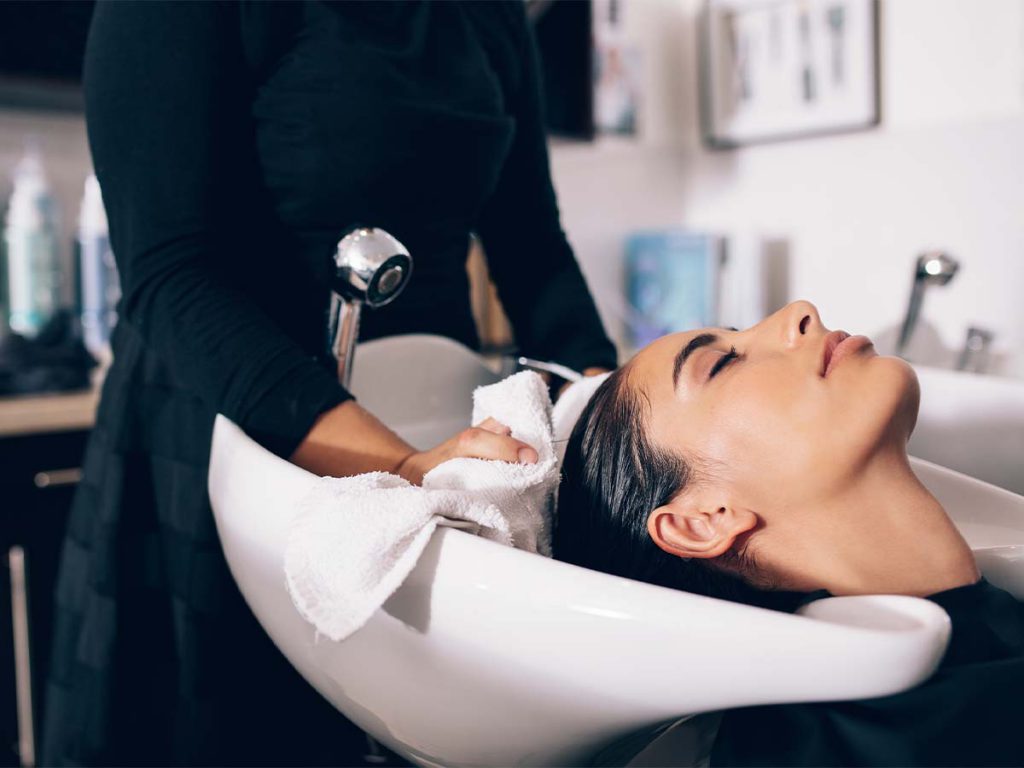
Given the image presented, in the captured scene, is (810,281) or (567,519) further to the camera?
(810,281)

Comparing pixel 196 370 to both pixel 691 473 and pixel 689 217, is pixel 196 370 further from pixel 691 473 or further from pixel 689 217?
pixel 689 217

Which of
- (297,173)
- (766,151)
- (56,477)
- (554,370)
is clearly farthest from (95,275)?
(766,151)

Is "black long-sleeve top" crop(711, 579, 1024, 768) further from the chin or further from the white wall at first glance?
the white wall

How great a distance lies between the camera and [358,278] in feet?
2.39

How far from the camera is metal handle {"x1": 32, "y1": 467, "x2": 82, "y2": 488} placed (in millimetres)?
1361

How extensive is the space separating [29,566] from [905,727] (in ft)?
4.34

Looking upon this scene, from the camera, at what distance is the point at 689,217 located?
2.31m

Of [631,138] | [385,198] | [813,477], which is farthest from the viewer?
[631,138]

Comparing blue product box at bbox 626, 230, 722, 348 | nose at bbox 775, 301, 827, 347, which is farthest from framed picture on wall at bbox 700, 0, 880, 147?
nose at bbox 775, 301, 827, 347

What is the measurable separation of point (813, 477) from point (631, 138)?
5.70 ft

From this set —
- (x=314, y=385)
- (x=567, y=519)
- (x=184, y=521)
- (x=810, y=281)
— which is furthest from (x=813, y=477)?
(x=810, y=281)

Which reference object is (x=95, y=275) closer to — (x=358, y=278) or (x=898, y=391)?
(x=358, y=278)

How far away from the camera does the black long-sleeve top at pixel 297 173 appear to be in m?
0.73

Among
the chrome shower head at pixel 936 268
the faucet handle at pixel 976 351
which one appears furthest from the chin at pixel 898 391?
the faucet handle at pixel 976 351
